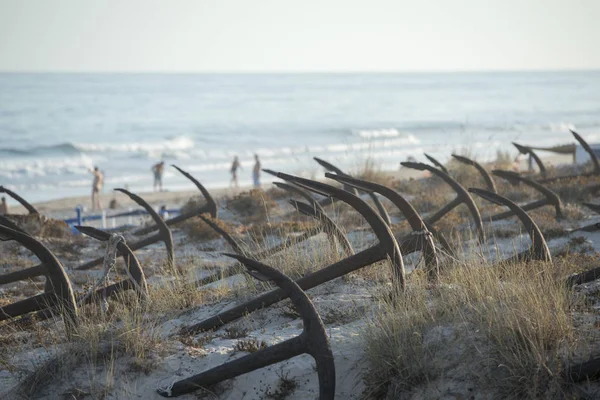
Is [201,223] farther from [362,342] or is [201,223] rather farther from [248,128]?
[248,128]

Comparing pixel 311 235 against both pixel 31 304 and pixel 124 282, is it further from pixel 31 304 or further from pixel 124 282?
pixel 31 304

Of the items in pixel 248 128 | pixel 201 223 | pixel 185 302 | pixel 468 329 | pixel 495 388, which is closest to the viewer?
pixel 495 388

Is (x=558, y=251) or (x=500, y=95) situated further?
(x=500, y=95)

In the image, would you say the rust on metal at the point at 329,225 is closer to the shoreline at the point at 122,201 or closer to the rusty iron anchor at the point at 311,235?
the rusty iron anchor at the point at 311,235

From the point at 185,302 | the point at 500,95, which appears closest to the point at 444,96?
the point at 500,95

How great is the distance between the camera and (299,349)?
13.9 feet

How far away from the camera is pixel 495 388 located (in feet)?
13.3

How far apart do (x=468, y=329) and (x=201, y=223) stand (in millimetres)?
7411

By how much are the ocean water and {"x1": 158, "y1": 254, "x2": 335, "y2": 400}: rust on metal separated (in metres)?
12.1

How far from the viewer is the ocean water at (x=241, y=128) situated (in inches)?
1379

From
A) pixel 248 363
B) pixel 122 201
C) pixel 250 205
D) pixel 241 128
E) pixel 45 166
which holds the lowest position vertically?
pixel 122 201

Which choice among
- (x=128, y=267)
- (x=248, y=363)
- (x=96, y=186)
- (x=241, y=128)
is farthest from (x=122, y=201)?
(x=241, y=128)

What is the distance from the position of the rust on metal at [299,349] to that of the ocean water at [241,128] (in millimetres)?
12121

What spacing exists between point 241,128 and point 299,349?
171 feet
